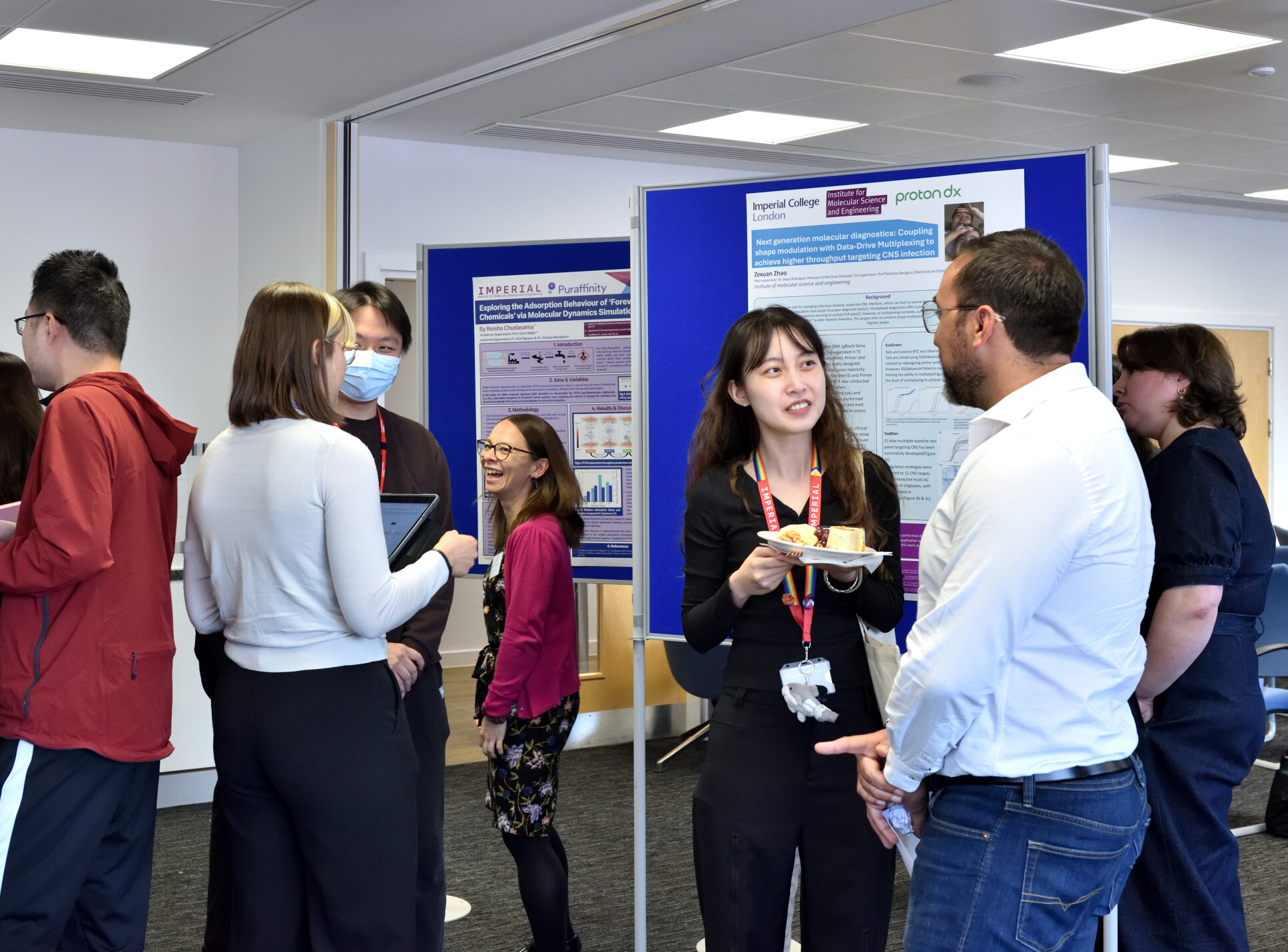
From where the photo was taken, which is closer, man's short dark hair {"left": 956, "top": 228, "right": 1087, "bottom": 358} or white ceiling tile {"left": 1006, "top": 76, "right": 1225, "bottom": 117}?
man's short dark hair {"left": 956, "top": 228, "right": 1087, "bottom": 358}

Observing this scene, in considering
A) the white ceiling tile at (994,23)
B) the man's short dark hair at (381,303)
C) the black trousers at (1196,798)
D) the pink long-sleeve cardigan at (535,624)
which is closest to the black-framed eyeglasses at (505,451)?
the pink long-sleeve cardigan at (535,624)

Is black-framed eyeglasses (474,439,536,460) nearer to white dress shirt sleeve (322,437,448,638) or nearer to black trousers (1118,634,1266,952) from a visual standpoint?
white dress shirt sleeve (322,437,448,638)

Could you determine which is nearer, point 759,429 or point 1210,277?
point 759,429

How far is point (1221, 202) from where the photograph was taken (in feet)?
30.1

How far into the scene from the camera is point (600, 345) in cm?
404

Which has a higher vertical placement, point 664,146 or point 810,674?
point 664,146

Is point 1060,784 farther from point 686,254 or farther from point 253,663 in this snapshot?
point 686,254

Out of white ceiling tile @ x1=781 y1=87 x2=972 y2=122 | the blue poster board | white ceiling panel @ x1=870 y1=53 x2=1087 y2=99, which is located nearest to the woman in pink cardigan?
the blue poster board

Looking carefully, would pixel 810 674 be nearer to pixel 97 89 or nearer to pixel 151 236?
pixel 97 89

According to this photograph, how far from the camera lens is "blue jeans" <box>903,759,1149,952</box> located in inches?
66.5

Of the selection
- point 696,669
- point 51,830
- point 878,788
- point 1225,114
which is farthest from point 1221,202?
point 51,830

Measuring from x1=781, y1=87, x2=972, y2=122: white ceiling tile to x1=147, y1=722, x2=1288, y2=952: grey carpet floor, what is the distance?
3.12 metres

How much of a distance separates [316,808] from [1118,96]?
523 centimetres

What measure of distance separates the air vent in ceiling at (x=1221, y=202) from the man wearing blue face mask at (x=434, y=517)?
7.21 m
